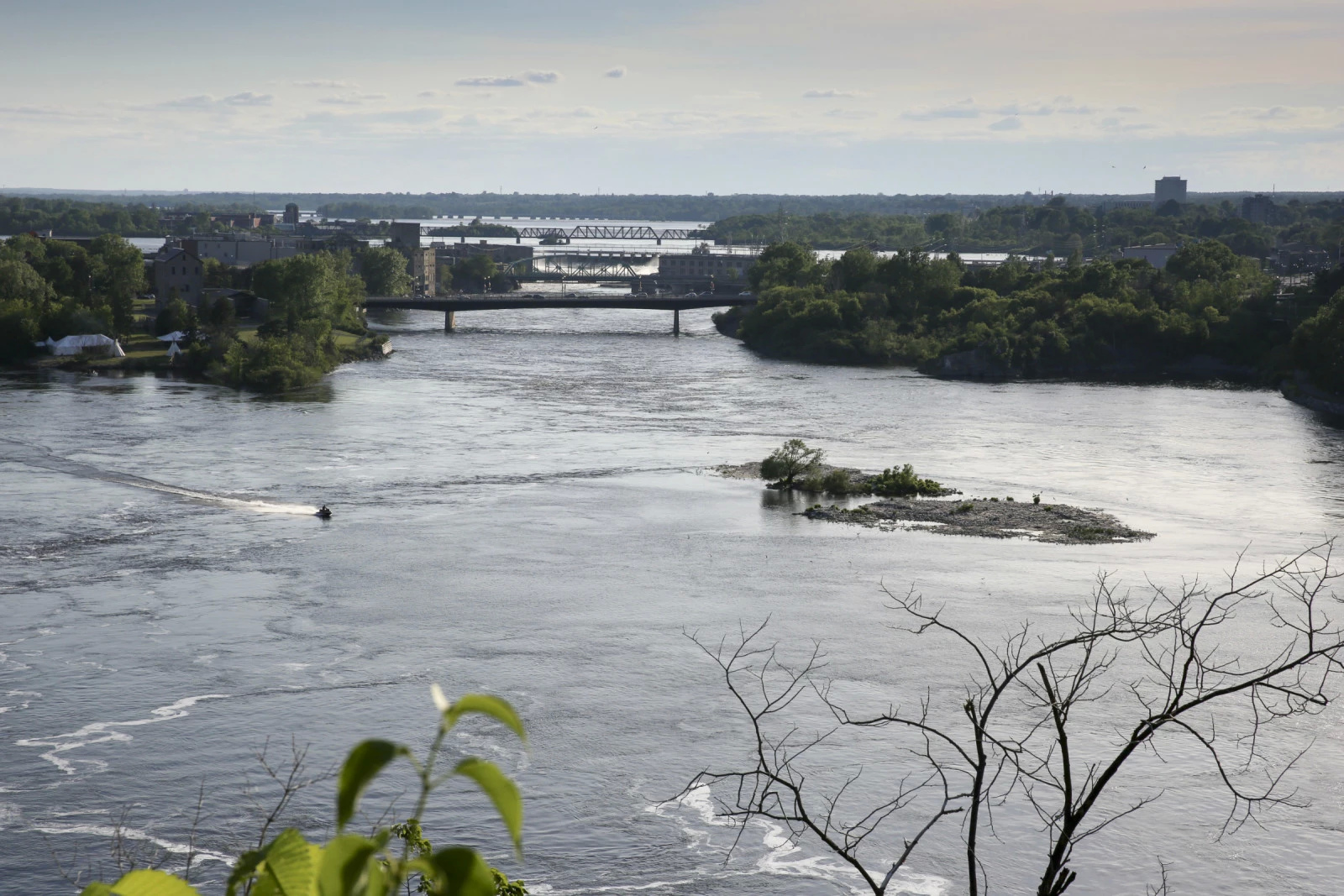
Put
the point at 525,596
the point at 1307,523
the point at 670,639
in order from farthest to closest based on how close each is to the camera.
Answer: the point at 1307,523 → the point at 525,596 → the point at 670,639

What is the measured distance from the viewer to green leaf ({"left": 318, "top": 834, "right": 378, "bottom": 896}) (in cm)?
119

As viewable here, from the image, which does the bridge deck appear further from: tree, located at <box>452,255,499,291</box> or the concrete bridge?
tree, located at <box>452,255,499,291</box>

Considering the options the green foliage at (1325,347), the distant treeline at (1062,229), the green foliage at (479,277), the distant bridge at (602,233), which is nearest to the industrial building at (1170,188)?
the distant treeline at (1062,229)

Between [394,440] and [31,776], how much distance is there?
16431 millimetres

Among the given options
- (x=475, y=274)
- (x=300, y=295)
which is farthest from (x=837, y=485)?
(x=475, y=274)

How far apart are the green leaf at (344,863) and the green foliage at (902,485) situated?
2271 cm

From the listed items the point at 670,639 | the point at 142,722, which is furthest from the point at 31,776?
the point at 670,639

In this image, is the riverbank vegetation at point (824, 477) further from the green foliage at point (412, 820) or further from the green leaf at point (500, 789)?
the green leaf at point (500, 789)

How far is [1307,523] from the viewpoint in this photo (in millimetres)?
20594

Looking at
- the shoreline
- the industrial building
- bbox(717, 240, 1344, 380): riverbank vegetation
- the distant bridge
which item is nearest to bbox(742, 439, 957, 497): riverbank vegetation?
the shoreline

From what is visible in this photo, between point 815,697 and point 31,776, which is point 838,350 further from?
point 31,776

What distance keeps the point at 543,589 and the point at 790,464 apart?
8458 millimetres

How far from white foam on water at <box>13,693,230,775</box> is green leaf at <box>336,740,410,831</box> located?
11779 mm

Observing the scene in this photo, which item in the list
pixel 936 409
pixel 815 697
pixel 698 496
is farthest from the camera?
pixel 936 409
